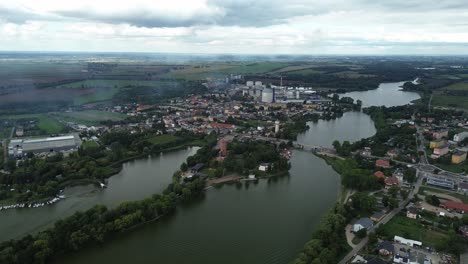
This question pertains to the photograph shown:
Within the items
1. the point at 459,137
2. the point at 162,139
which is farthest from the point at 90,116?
the point at 459,137

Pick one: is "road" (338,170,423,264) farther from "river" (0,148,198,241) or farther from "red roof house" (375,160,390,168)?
"river" (0,148,198,241)

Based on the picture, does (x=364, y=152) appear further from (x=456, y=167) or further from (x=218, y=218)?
(x=218, y=218)

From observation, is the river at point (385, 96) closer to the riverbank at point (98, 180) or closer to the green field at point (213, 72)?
the green field at point (213, 72)

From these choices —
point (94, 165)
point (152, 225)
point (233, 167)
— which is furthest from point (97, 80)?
point (152, 225)

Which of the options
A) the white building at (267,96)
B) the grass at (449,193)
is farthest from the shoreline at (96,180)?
the white building at (267,96)

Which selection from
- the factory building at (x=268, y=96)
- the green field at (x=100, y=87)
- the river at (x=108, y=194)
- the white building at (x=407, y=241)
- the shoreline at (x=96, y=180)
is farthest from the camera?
the factory building at (x=268, y=96)

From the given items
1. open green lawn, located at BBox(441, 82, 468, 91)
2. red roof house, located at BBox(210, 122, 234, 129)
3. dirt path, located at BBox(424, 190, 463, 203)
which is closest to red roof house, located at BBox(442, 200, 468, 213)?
dirt path, located at BBox(424, 190, 463, 203)
